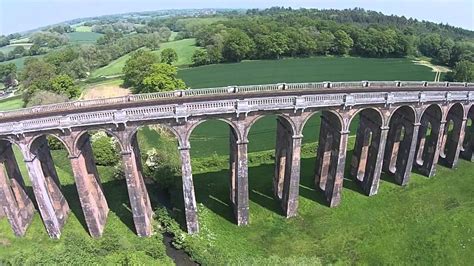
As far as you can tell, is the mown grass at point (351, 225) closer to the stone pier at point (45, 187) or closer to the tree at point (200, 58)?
the stone pier at point (45, 187)

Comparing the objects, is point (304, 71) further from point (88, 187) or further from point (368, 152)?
point (88, 187)

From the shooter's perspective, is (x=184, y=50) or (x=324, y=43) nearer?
(x=324, y=43)

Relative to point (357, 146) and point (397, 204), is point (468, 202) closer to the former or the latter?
point (397, 204)

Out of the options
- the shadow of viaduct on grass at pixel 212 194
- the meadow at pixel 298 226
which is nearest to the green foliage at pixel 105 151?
the meadow at pixel 298 226

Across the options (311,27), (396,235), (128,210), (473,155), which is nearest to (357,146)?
(396,235)

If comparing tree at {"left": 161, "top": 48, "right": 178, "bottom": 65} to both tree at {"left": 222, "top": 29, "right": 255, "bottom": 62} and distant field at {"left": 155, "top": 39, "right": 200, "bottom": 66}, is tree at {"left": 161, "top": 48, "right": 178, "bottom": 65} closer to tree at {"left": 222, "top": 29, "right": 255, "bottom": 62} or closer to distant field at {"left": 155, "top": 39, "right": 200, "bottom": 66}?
distant field at {"left": 155, "top": 39, "right": 200, "bottom": 66}

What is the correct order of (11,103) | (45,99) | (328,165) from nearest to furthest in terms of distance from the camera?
(328,165)
(45,99)
(11,103)

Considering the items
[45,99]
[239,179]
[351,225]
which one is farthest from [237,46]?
[351,225]

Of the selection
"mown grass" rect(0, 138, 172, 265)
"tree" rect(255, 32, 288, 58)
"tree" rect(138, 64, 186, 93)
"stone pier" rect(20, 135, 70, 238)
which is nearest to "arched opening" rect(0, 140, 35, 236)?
"mown grass" rect(0, 138, 172, 265)
